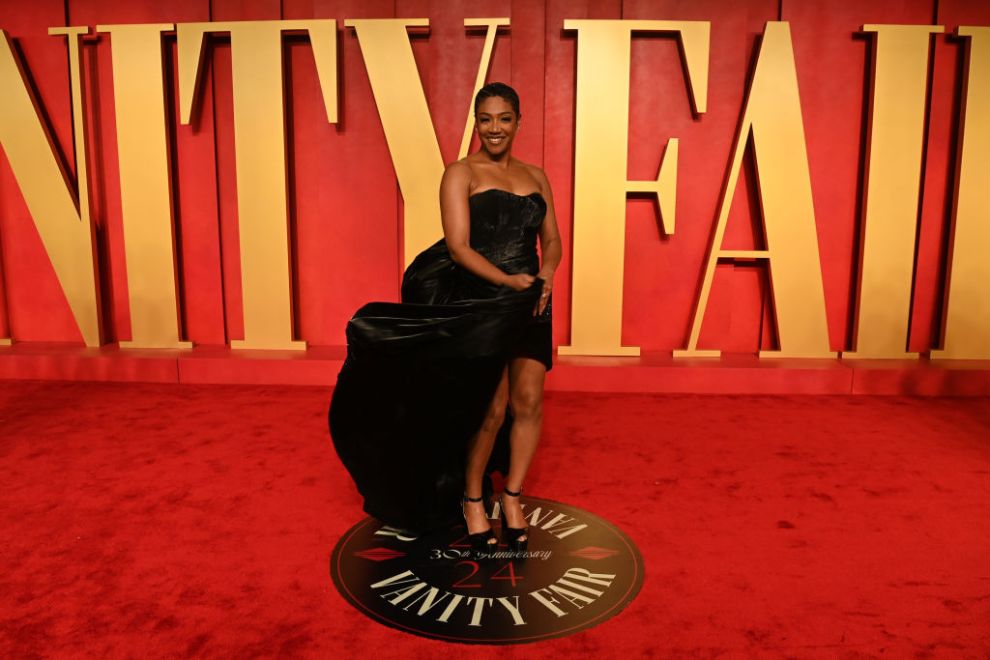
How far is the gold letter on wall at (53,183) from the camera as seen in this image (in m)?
4.98

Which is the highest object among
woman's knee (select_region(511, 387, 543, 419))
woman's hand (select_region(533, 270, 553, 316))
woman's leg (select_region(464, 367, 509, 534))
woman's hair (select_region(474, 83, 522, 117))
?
woman's hair (select_region(474, 83, 522, 117))

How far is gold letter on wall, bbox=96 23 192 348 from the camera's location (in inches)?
192

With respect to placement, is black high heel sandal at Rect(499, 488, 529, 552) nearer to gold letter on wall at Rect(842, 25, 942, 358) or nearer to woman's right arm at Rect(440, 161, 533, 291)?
woman's right arm at Rect(440, 161, 533, 291)

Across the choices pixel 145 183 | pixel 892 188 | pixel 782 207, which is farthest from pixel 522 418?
pixel 145 183

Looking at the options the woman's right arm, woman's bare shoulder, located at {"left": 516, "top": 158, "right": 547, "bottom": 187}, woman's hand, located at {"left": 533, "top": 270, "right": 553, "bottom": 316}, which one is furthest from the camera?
woman's bare shoulder, located at {"left": 516, "top": 158, "right": 547, "bottom": 187}

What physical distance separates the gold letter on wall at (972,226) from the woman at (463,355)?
11.6 feet

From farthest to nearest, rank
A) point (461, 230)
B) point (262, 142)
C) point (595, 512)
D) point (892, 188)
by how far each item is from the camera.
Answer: point (262, 142)
point (892, 188)
point (595, 512)
point (461, 230)

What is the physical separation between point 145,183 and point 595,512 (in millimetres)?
3854

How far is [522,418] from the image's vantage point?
2.62 m

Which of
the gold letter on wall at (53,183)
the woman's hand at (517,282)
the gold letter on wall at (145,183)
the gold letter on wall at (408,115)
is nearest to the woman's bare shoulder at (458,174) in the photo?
the woman's hand at (517,282)

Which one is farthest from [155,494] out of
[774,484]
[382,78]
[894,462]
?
[894,462]

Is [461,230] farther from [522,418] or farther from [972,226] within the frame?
[972,226]

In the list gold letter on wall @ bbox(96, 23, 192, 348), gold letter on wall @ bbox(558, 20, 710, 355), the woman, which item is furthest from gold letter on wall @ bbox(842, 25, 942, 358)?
gold letter on wall @ bbox(96, 23, 192, 348)

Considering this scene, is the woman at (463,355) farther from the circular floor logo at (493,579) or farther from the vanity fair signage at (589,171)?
the vanity fair signage at (589,171)
